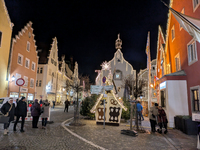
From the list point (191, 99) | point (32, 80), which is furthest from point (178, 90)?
point (32, 80)

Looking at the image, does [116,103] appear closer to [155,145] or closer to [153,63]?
[155,145]

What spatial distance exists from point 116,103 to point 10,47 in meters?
18.3

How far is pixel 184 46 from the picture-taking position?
508 inches

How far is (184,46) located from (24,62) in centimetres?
2279

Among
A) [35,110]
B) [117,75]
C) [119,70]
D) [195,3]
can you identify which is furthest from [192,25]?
[119,70]

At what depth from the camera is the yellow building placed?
21047mm

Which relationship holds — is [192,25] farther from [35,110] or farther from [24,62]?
[24,62]

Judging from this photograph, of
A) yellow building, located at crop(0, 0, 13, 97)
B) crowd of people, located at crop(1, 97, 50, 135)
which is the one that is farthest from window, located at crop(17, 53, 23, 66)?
crowd of people, located at crop(1, 97, 50, 135)

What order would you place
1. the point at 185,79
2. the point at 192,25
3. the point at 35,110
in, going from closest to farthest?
the point at 192,25
the point at 35,110
the point at 185,79

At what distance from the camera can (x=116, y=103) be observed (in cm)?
→ 1237

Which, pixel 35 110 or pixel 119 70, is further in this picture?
pixel 119 70

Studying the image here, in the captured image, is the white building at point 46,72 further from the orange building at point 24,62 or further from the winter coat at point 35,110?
the winter coat at point 35,110

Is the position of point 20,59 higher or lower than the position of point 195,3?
lower

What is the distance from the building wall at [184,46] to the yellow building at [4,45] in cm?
1944
